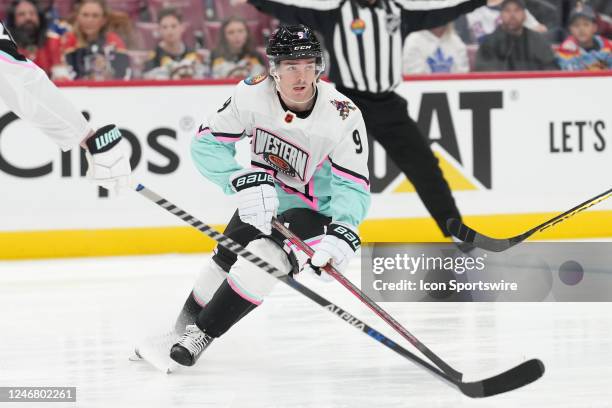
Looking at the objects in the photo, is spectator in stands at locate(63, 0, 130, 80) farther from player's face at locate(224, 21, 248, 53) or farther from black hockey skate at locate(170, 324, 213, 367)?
black hockey skate at locate(170, 324, 213, 367)

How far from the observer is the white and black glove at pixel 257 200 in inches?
114

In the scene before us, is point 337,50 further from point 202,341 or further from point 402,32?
point 202,341

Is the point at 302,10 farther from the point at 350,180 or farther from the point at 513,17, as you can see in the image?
the point at 350,180

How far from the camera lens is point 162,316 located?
3.89 metres

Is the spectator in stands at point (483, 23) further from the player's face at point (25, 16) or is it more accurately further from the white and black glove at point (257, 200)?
Answer: the white and black glove at point (257, 200)

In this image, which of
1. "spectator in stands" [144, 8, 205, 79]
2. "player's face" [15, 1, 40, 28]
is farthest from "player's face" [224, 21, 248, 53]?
"player's face" [15, 1, 40, 28]

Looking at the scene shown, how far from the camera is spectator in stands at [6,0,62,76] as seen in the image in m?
5.66

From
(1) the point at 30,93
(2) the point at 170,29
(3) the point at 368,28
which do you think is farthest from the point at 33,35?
(1) the point at 30,93

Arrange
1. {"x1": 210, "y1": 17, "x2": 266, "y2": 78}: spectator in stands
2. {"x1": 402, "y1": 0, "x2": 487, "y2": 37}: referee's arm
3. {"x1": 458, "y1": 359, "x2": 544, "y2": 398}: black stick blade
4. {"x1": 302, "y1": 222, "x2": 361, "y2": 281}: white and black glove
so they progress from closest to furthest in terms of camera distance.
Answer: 1. {"x1": 458, "y1": 359, "x2": 544, "y2": 398}: black stick blade
2. {"x1": 302, "y1": 222, "x2": 361, "y2": 281}: white and black glove
3. {"x1": 402, "y1": 0, "x2": 487, "y2": 37}: referee's arm
4. {"x1": 210, "y1": 17, "x2": 266, "y2": 78}: spectator in stands

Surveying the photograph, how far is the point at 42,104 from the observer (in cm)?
233

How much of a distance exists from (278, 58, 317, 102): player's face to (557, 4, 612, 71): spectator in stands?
3.40 meters

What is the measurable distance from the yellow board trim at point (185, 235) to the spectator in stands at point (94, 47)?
853 mm

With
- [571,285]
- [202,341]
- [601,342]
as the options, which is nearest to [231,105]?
[202,341]

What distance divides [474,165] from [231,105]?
109 inches
